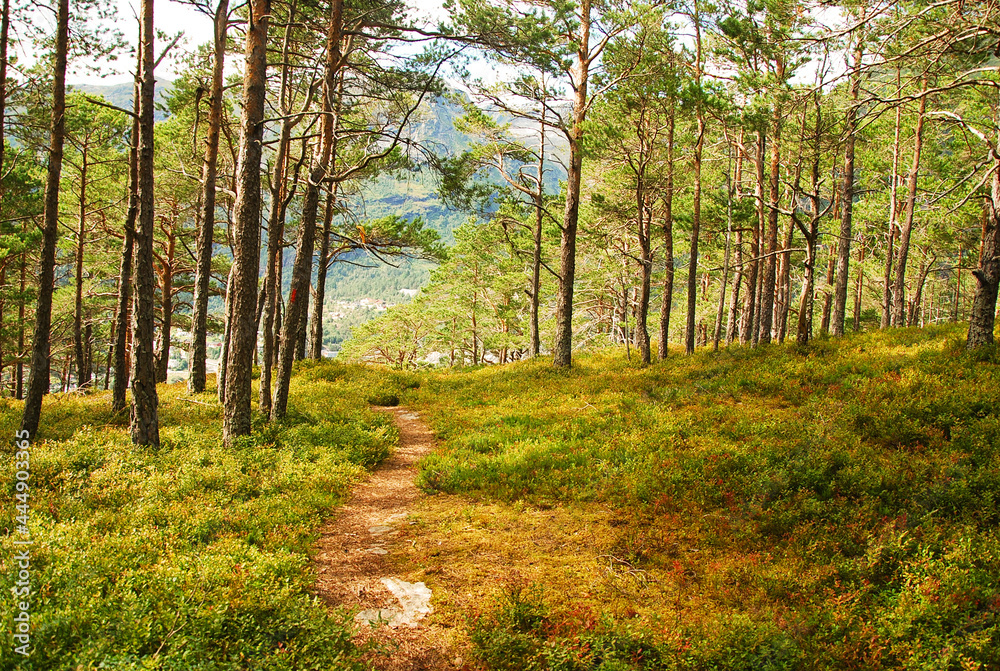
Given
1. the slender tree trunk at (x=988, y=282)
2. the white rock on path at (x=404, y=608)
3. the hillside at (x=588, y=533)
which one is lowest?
the white rock on path at (x=404, y=608)

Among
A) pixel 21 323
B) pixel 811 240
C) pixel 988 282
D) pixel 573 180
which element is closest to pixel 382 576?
pixel 988 282

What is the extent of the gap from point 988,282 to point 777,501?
24.5ft

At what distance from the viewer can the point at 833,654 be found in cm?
406

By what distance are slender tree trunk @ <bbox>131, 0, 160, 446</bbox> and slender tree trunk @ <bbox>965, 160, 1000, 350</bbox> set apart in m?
14.6

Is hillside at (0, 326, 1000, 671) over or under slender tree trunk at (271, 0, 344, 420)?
under

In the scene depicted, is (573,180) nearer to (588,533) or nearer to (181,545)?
(588,533)

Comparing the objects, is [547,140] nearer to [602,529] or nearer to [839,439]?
[839,439]

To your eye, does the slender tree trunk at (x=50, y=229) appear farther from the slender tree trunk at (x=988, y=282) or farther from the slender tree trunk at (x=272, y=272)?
the slender tree trunk at (x=988, y=282)

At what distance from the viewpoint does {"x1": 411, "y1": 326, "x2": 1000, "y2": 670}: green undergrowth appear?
4.17m

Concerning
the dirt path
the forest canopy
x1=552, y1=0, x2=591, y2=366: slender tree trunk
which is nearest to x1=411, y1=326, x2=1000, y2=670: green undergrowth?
the dirt path

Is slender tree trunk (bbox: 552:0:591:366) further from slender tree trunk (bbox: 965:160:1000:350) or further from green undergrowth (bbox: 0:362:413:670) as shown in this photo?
slender tree trunk (bbox: 965:160:1000:350)

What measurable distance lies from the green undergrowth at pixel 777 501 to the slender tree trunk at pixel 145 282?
4769 mm

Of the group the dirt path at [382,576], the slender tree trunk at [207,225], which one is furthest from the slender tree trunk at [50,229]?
the dirt path at [382,576]

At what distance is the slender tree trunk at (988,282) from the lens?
9.75m
